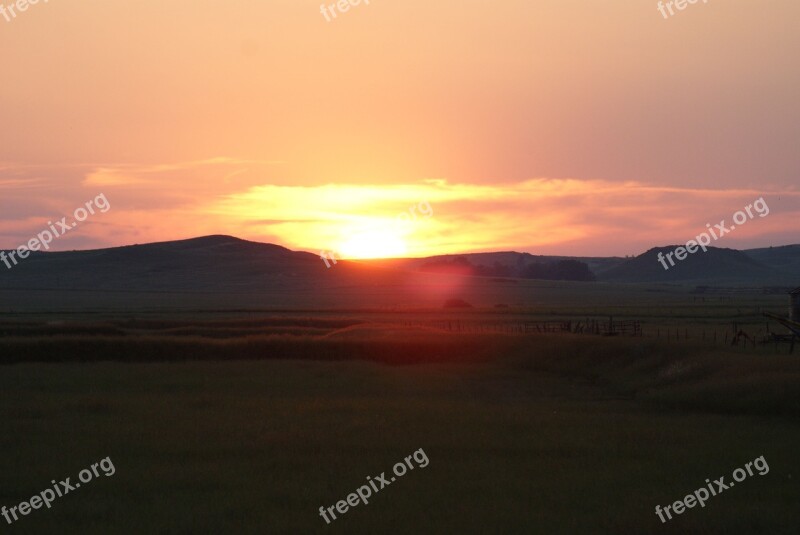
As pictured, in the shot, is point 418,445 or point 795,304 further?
point 795,304

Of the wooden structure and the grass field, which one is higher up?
the wooden structure

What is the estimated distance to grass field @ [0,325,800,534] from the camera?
14578 mm

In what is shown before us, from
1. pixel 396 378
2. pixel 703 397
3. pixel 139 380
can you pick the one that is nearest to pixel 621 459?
pixel 703 397

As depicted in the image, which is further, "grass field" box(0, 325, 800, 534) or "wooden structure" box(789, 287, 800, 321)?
"wooden structure" box(789, 287, 800, 321)

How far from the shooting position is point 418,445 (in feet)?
66.3

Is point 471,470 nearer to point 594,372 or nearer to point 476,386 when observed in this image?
point 476,386

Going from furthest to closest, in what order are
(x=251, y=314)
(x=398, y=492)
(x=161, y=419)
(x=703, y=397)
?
(x=251, y=314) → (x=703, y=397) → (x=161, y=419) → (x=398, y=492)

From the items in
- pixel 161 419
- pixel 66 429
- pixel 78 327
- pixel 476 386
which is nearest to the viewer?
pixel 66 429

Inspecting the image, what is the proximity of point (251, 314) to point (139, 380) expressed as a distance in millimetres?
47920

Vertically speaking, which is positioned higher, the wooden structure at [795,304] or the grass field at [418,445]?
the wooden structure at [795,304]

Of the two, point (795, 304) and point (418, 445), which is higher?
point (795, 304)

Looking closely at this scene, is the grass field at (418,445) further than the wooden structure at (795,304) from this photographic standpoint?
No

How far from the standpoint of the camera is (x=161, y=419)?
24016 millimetres

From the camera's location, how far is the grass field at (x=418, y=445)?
14578mm
